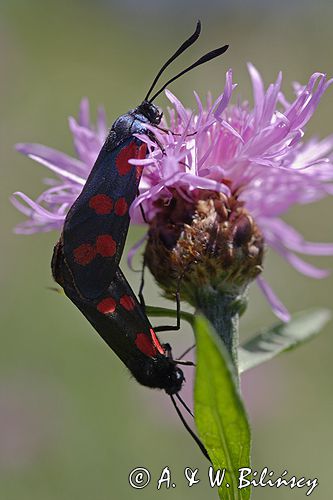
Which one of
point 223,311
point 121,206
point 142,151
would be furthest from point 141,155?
point 223,311

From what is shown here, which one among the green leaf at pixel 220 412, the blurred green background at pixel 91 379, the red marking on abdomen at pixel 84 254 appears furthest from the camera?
the blurred green background at pixel 91 379

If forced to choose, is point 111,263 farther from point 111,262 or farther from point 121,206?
point 121,206

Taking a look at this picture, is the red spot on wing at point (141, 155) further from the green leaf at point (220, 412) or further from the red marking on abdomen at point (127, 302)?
the green leaf at point (220, 412)

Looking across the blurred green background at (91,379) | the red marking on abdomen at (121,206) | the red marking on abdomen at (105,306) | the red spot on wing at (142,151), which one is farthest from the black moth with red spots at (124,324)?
the blurred green background at (91,379)

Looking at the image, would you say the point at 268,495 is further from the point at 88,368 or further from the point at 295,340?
the point at 295,340

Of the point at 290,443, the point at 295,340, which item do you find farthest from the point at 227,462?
the point at 290,443
